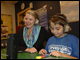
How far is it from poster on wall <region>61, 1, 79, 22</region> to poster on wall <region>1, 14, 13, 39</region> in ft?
11.9

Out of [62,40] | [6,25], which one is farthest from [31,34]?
[6,25]

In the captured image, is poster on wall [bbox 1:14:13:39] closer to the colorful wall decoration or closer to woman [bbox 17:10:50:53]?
the colorful wall decoration

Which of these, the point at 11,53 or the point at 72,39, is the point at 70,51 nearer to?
the point at 72,39

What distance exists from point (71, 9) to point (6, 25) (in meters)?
3.92

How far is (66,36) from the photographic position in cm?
116

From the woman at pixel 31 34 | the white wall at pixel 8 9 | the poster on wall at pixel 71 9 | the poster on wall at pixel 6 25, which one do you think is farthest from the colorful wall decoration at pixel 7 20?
the poster on wall at pixel 71 9

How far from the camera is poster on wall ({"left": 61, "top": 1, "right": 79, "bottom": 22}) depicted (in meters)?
1.76

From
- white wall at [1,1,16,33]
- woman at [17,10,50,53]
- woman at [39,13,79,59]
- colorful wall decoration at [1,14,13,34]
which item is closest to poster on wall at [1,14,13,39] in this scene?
colorful wall decoration at [1,14,13,34]

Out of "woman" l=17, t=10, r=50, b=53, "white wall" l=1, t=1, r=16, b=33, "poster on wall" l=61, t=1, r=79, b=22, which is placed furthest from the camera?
"white wall" l=1, t=1, r=16, b=33

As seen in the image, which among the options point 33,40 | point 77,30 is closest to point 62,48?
point 33,40

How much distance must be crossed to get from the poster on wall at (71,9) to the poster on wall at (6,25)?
3.64 m

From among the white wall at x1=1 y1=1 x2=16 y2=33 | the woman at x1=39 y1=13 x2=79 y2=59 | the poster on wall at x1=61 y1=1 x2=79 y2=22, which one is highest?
the white wall at x1=1 y1=1 x2=16 y2=33

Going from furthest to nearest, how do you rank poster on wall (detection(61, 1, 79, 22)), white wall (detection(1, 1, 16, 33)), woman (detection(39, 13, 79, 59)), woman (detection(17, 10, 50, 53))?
white wall (detection(1, 1, 16, 33)) → poster on wall (detection(61, 1, 79, 22)) → woman (detection(17, 10, 50, 53)) → woman (detection(39, 13, 79, 59))

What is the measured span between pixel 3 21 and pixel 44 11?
114 inches
